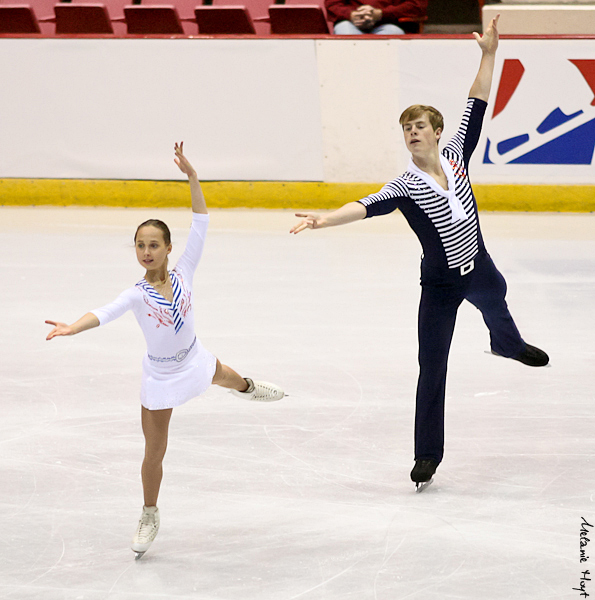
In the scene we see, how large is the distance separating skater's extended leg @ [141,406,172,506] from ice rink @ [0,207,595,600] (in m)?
0.29

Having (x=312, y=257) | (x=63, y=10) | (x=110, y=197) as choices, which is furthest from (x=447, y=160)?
(x=63, y=10)

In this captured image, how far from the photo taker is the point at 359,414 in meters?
4.27

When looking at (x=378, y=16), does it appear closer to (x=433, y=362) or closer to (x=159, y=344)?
(x=433, y=362)

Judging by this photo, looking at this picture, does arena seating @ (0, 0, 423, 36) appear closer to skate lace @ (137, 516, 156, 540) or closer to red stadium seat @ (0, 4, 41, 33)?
red stadium seat @ (0, 4, 41, 33)

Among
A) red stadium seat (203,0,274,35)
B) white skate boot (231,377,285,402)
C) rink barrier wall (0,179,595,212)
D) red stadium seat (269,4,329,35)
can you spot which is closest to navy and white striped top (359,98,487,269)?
white skate boot (231,377,285,402)

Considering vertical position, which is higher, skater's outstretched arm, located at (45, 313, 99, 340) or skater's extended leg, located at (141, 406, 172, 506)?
skater's outstretched arm, located at (45, 313, 99, 340)

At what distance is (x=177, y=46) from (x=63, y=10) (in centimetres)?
138

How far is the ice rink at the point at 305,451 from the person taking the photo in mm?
3018

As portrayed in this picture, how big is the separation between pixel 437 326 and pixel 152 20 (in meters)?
6.54

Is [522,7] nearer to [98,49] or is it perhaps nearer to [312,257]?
[312,257]

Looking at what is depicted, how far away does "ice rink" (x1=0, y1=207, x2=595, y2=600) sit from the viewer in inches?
119

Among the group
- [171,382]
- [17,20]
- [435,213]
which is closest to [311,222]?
[435,213]

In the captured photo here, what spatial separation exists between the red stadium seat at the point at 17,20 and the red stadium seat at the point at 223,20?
169 cm

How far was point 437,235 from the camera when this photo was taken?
3.39 metres
